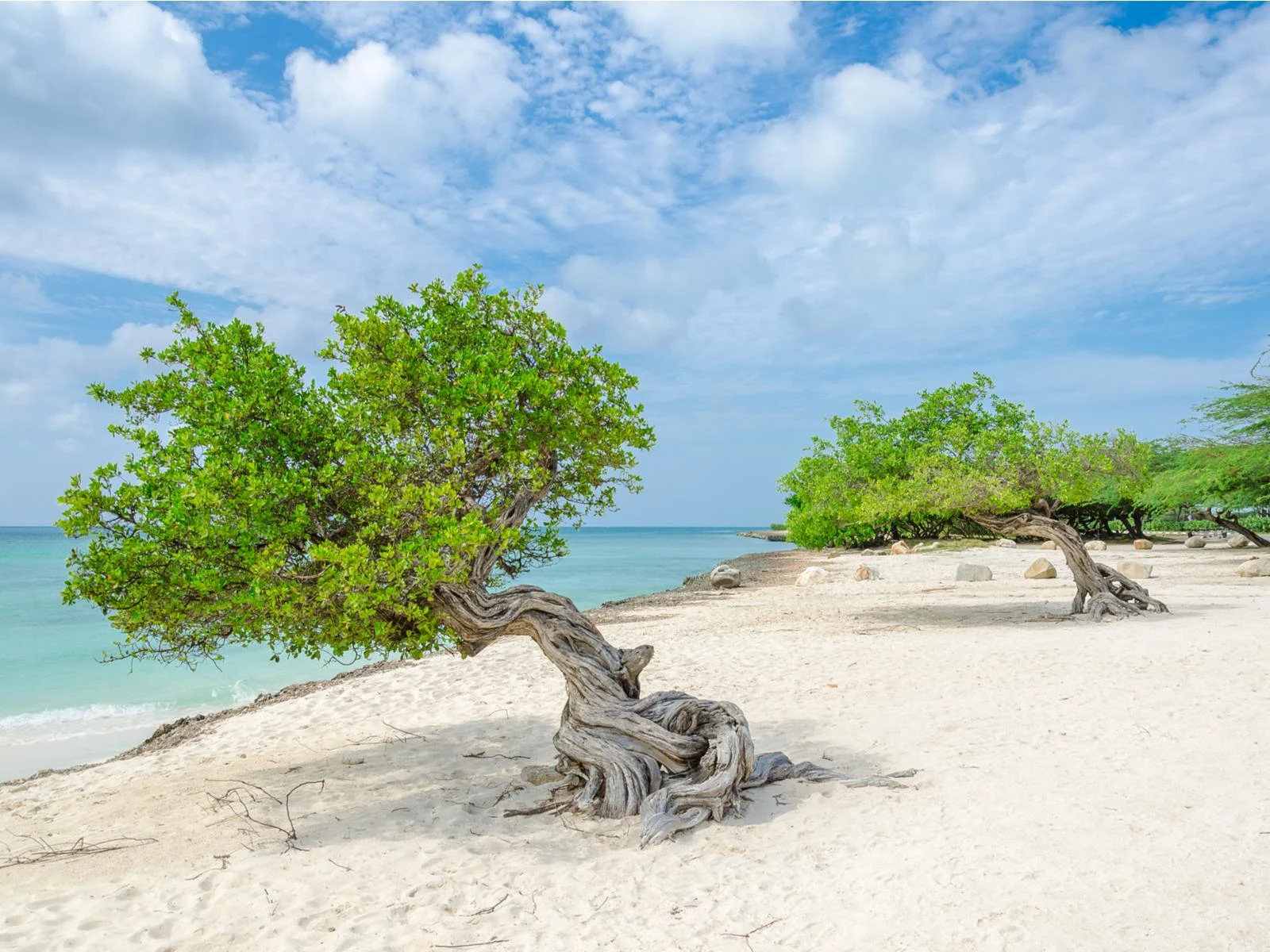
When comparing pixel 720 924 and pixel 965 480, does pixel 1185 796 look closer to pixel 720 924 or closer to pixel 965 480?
pixel 720 924

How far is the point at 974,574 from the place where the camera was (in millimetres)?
27281

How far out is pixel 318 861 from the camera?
6609mm

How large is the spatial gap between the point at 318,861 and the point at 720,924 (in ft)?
11.0

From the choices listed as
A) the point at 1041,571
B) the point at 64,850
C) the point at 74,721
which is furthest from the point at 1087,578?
the point at 74,721

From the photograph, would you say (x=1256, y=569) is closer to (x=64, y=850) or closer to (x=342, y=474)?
(x=342, y=474)

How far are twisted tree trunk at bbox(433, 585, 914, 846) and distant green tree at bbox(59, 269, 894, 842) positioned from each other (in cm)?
2

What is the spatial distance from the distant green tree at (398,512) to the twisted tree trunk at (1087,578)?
11423 millimetres

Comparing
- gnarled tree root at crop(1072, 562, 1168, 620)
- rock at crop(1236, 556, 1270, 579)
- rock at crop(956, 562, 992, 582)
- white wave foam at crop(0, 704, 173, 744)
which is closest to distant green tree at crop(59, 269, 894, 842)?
white wave foam at crop(0, 704, 173, 744)

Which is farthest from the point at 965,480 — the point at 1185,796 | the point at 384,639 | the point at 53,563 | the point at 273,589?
the point at 53,563

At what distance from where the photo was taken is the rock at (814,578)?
98.1 feet

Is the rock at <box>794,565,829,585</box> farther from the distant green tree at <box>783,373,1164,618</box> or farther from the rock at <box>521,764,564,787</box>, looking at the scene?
the rock at <box>521,764,564,787</box>

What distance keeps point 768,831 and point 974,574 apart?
2282cm

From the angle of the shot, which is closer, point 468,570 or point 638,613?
point 468,570

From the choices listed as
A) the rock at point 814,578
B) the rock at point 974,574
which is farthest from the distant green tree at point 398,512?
the rock at point 814,578
